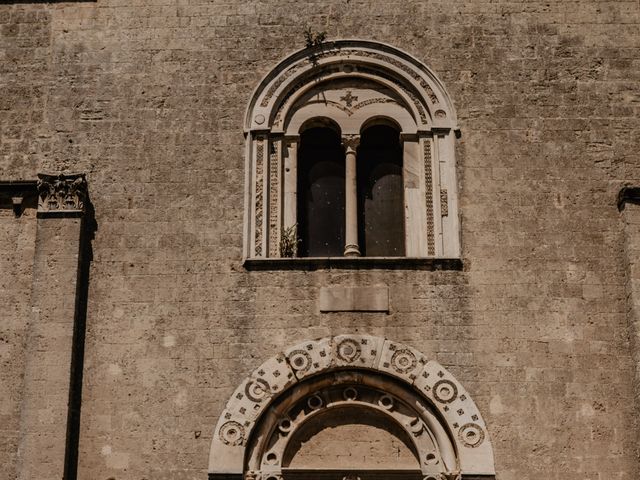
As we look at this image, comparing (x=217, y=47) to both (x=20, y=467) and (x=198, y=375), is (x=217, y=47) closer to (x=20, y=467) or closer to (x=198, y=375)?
(x=198, y=375)

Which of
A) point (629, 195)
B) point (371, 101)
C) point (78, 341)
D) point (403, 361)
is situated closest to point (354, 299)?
point (403, 361)

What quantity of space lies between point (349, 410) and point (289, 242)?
2.13 metres

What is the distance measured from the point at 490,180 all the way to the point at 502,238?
2.52ft

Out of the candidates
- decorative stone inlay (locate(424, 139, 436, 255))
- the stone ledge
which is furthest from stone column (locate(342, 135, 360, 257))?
the stone ledge

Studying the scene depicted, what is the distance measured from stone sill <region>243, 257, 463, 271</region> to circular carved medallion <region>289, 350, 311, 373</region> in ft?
3.44

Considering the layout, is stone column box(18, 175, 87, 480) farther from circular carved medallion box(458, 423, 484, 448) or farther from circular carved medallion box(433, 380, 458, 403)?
circular carved medallion box(458, 423, 484, 448)

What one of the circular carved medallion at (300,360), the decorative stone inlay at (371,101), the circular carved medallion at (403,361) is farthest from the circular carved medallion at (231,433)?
the decorative stone inlay at (371,101)

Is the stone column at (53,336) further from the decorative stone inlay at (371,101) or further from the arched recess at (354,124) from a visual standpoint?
the decorative stone inlay at (371,101)

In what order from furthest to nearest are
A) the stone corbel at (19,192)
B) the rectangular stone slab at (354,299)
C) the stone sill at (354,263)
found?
the stone corbel at (19,192) → the stone sill at (354,263) → the rectangular stone slab at (354,299)

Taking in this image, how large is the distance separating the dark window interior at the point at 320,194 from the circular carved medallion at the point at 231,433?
2372mm

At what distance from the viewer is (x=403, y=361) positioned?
1342cm

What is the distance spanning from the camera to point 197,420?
43.5 feet

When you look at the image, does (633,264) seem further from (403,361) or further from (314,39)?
(314,39)

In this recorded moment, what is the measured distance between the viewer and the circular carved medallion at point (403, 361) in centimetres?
1338
